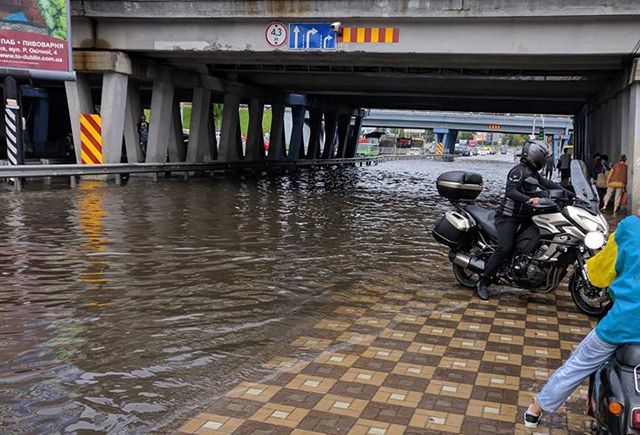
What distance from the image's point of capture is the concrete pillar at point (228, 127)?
2784cm

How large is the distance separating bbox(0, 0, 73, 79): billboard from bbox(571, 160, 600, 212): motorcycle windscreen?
52.2 feet

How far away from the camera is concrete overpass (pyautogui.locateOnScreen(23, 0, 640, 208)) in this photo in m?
15.9

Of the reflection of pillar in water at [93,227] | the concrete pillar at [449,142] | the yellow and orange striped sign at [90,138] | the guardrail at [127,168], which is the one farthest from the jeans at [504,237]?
the concrete pillar at [449,142]

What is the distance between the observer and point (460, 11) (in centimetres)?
1611

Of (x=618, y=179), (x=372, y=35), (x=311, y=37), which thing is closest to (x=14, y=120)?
(x=311, y=37)

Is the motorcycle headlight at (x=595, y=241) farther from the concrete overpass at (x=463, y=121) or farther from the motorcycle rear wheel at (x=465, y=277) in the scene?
the concrete overpass at (x=463, y=121)

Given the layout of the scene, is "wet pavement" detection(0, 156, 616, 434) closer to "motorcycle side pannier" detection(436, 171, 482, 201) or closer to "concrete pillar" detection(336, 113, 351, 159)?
"motorcycle side pannier" detection(436, 171, 482, 201)

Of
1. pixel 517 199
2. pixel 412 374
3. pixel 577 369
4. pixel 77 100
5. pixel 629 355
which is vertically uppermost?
pixel 77 100

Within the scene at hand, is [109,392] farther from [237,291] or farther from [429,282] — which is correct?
[429,282]

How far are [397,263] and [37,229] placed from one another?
20.5ft

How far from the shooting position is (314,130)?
40.7m

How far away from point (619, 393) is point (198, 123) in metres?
24.6

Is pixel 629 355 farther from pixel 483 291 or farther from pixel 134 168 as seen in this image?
pixel 134 168

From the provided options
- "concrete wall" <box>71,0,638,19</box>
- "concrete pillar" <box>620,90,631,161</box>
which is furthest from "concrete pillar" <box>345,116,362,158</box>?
"concrete pillar" <box>620,90,631,161</box>
